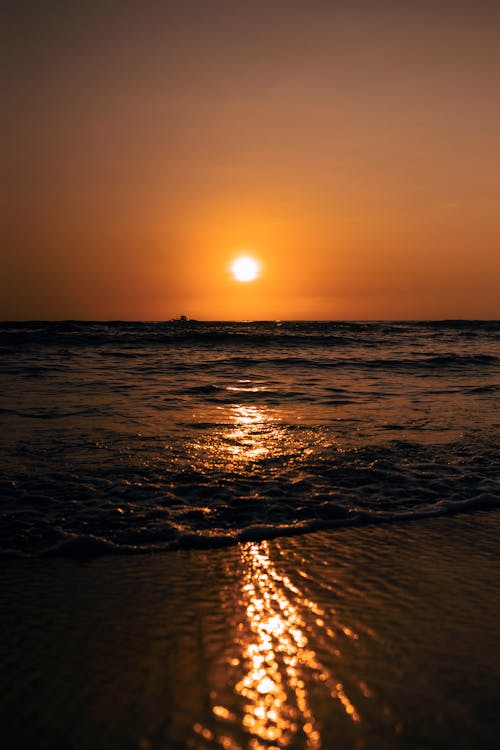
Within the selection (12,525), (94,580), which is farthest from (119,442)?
(94,580)

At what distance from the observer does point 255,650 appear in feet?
6.95

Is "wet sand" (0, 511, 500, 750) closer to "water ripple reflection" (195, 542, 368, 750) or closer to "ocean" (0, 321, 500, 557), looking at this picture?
"water ripple reflection" (195, 542, 368, 750)

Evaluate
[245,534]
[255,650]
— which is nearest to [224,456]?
[245,534]

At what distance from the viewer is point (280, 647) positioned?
214 cm

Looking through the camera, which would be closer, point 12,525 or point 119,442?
point 12,525

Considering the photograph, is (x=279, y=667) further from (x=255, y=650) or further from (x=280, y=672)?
(x=255, y=650)

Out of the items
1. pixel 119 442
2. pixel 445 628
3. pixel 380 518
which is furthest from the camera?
pixel 119 442

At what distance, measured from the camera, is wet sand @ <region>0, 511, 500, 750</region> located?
1.70 meters

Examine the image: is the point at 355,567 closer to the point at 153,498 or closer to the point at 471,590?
the point at 471,590

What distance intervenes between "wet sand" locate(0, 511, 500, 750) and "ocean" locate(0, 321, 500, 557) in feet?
1.65

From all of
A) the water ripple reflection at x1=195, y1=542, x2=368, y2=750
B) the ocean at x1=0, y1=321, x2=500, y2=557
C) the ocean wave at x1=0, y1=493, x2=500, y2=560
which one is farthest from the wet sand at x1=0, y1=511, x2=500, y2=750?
the ocean at x1=0, y1=321, x2=500, y2=557

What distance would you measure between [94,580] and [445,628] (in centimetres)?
170

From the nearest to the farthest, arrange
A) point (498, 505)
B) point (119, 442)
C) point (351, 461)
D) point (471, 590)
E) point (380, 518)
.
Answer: point (471, 590)
point (380, 518)
point (498, 505)
point (351, 461)
point (119, 442)

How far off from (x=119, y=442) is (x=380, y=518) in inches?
117
